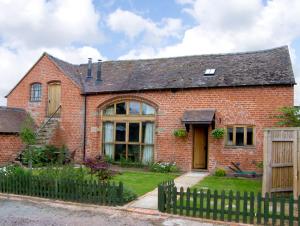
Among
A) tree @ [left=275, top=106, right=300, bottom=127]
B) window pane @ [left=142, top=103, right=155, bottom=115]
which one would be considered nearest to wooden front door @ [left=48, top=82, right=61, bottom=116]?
window pane @ [left=142, top=103, right=155, bottom=115]

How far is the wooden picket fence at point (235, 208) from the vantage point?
736 cm

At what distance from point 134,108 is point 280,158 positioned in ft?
32.5

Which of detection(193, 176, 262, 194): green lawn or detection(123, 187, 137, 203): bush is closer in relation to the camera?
detection(123, 187, 137, 203): bush

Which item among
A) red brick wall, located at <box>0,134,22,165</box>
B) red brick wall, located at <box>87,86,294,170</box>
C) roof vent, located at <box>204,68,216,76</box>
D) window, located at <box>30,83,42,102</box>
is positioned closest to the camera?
red brick wall, located at <box>87,86,294,170</box>

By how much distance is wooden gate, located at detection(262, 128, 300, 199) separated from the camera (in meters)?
9.48

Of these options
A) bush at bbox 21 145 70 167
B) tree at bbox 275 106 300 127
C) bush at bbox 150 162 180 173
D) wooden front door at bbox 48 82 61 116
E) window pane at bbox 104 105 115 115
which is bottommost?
bush at bbox 150 162 180 173

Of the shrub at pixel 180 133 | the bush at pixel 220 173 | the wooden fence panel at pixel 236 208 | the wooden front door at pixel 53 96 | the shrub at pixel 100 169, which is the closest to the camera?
the wooden fence panel at pixel 236 208

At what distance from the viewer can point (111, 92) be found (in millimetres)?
18594

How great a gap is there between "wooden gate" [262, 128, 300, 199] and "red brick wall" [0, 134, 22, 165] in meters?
14.0

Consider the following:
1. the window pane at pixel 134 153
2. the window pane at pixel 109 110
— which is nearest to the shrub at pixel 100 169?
A: the window pane at pixel 134 153

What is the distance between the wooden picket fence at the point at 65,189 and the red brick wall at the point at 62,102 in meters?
8.72

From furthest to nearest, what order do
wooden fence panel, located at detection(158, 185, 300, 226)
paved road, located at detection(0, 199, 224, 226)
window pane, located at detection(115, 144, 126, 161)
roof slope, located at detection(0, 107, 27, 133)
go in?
window pane, located at detection(115, 144, 126, 161)
roof slope, located at detection(0, 107, 27, 133)
paved road, located at detection(0, 199, 224, 226)
wooden fence panel, located at detection(158, 185, 300, 226)

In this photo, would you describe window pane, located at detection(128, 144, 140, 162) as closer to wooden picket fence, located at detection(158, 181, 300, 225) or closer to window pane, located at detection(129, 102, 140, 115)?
window pane, located at detection(129, 102, 140, 115)

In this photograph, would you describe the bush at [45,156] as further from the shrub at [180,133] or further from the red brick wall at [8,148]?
the shrub at [180,133]
